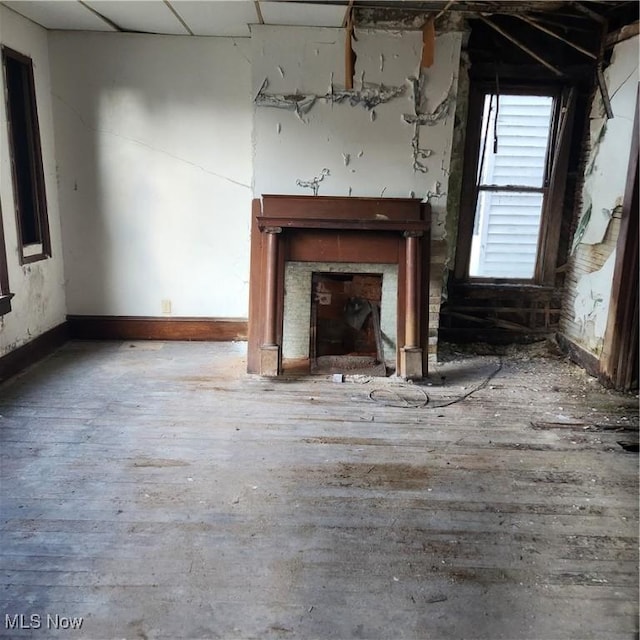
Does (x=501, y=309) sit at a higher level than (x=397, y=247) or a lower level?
lower

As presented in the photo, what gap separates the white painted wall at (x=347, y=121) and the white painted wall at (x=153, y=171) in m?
0.45

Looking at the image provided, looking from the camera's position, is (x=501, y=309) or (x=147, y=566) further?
(x=501, y=309)

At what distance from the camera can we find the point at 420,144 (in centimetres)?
374

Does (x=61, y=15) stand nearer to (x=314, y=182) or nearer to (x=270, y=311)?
(x=314, y=182)

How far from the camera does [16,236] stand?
11.8ft

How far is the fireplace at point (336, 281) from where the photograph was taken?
3.65 metres

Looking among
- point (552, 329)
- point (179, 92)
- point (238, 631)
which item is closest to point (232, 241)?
point (179, 92)

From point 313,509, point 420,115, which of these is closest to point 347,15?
point 420,115

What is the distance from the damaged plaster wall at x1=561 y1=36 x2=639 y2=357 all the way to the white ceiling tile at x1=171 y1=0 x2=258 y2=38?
2.49 meters

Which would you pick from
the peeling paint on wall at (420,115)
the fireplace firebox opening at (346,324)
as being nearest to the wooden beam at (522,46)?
the peeling paint on wall at (420,115)

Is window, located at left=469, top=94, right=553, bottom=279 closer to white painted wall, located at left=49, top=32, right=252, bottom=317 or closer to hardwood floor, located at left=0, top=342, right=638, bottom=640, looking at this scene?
hardwood floor, located at left=0, top=342, right=638, bottom=640

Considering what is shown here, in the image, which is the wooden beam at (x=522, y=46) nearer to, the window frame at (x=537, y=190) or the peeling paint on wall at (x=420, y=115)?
the window frame at (x=537, y=190)

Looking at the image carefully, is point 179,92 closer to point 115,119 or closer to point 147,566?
point 115,119

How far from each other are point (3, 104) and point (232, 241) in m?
1.73
